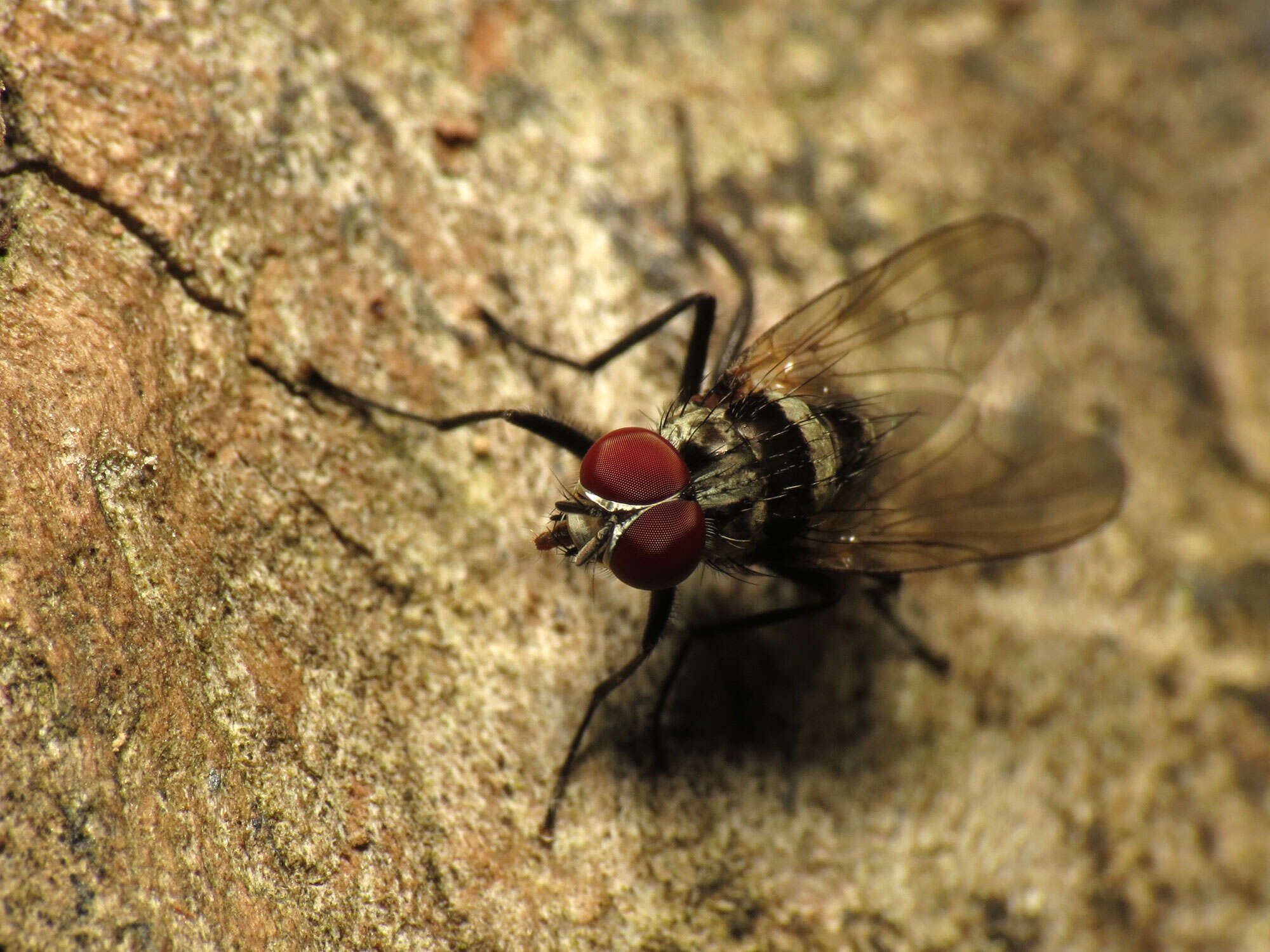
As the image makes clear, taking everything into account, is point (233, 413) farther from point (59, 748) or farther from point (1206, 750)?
point (1206, 750)

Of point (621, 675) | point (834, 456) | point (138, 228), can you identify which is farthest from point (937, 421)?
point (138, 228)

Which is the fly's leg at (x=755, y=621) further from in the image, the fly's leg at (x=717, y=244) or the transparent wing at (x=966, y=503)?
the fly's leg at (x=717, y=244)

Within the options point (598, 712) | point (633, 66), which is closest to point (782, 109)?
point (633, 66)

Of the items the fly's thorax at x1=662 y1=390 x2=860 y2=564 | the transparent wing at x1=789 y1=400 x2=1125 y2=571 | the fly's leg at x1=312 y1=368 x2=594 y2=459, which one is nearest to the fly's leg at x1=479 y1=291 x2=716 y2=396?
the fly's thorax at x1=662 y1=390 x2=860 y2=564

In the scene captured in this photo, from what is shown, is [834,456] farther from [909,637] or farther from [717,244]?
[717,244]

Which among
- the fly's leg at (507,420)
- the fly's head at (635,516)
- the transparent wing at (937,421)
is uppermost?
the transparent wing at (937,421)

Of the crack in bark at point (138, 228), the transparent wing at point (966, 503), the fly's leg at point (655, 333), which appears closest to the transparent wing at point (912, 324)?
the fly's leg at point (655, 333)

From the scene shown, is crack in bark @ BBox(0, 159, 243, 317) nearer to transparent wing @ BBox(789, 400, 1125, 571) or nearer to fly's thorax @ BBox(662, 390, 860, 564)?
fly's thorax @ BBox(662, 390, 860, 564)
